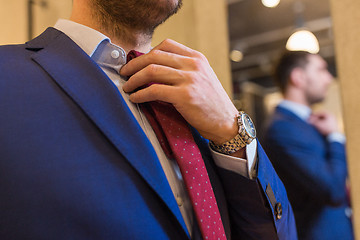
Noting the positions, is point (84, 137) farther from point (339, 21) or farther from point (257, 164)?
point (339, 21)

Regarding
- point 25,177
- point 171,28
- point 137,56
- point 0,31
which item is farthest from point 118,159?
point 0,31

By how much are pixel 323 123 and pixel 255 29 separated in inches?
149

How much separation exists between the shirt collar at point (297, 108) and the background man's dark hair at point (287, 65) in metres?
0.14

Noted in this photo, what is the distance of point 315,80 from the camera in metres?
1.61

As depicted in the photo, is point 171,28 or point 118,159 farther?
point 171,28

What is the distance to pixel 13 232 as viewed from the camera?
1.55 ft

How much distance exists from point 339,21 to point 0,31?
1.29m

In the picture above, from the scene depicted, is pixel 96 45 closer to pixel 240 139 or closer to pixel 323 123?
pixel 240 139

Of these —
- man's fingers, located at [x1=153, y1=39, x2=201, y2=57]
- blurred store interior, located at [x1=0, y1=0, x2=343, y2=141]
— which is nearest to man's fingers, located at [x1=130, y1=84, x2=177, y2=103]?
man's fingers, located at [x1=153, y1=39, x2=201, y2=57]

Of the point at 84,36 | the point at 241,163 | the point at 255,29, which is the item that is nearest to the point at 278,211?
the point at 241,163

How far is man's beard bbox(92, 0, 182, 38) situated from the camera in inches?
27.0

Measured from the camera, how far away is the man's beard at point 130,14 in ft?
2.25

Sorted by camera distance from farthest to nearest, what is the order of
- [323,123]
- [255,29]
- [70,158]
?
[255,29] < [323,123] < [70,158]

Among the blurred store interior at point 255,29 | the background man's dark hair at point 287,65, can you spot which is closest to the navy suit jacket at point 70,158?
the blurred store interior at point 255,29
